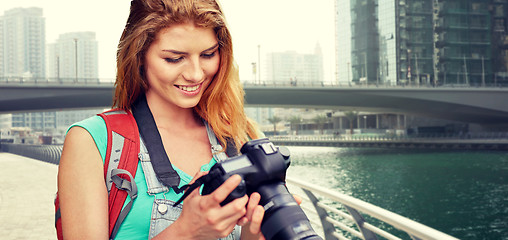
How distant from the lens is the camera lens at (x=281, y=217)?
3.00 feet

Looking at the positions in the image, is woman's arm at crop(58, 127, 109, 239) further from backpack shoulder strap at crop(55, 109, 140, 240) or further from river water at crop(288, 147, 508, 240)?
river water at crop(288, 147, 508, 240)

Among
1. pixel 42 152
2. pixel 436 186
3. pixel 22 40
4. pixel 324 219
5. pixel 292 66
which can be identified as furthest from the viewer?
pixel 292 66

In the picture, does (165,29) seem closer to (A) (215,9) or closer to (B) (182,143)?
(A) (215,9)

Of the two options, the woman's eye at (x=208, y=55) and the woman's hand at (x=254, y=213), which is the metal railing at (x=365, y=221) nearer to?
the woman's hand at (x=254, y=213)

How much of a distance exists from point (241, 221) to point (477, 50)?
59.1m

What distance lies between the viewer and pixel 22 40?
99938mm

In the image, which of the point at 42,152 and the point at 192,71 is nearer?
the point at 192,71

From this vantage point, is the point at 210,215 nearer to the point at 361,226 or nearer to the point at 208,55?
the point at 208,55

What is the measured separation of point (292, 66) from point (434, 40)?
8748 cm

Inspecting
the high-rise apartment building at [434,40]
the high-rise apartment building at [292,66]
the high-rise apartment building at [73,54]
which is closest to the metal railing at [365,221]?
the high-rise apartment building at [434,40]

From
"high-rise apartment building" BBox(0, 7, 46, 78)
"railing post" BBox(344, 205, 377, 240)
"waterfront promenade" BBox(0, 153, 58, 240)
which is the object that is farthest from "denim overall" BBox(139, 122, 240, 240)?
"high-rise apartment building" BBox(0, 7, 46, 78)

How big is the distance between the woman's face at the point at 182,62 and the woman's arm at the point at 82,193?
0.89 feet

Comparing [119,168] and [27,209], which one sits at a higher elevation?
[119,168]

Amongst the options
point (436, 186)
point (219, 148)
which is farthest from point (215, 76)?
point (436, 186)
